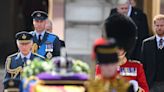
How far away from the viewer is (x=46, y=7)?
50.5 feet

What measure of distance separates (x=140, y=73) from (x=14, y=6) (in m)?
9.56

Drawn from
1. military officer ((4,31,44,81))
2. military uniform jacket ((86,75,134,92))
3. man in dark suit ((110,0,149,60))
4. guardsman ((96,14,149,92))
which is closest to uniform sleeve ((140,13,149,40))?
man in dark suit ((110,0,149,60))

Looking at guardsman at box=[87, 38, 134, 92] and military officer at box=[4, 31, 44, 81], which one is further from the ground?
guardsman at box=[87, 38, 134, 92]

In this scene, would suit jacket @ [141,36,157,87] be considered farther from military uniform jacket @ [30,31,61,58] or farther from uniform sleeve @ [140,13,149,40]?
military uniform jacket @ [30,31,61,58]

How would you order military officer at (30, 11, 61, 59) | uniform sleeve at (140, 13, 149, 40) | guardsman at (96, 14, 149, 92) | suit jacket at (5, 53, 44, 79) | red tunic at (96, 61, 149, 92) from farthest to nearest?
uniform sleeve at (140, 13, 149, 40) → military officer at (30, 11, 61, 59) → suit jacket at (5, 53, 44, 79) → red tunic at (96, 61, 149, 92) → guardsman at (96, 14, 149, 92)

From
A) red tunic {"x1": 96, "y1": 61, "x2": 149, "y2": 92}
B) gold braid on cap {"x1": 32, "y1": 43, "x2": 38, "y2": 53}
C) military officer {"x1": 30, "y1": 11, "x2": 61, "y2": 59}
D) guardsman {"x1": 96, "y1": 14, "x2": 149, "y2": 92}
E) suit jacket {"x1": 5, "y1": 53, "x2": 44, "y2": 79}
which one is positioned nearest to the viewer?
guardsman {"x1": 96, "y1": 14, "x2": 149, "y2": 92}

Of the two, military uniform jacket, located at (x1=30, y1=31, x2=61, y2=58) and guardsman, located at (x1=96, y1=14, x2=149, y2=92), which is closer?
guardsman, located at (x1=96, y1=14, x2=149, y2=92)

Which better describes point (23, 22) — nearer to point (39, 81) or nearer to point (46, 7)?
point (46, 7)

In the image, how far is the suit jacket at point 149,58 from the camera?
30.9ft

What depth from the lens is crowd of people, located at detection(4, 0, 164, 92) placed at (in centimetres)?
512

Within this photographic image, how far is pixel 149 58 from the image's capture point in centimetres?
952

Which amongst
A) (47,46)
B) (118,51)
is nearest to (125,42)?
(118,51)

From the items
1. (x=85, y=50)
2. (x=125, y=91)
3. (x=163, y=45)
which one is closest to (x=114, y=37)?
(x=125, y=91)

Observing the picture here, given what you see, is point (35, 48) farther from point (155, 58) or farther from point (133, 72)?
point (133, 72)
